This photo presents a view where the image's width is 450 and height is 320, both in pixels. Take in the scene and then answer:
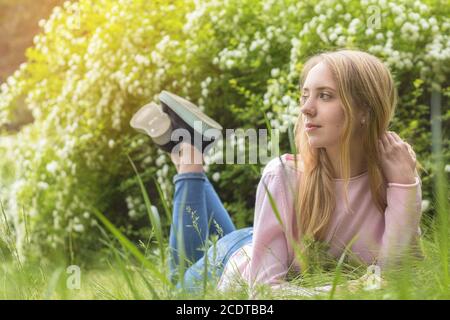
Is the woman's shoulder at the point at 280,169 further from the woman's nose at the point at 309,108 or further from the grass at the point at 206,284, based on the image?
the grass at the point at 206,284

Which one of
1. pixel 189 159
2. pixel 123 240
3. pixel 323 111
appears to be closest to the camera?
pixel 123 240

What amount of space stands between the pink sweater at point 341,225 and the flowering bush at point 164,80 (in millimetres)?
1805

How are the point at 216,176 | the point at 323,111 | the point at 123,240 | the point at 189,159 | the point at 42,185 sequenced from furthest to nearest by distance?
the point at 42,185, the point at 216,176, the point at 189,159, the point at 323,111, the point at 123,240

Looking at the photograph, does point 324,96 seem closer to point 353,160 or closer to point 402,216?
point 353,160

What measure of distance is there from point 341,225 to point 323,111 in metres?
0.34

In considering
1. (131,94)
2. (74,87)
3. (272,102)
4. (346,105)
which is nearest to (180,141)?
(272,102)

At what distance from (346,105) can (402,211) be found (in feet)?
1.06

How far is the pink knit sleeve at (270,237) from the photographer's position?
192 cm

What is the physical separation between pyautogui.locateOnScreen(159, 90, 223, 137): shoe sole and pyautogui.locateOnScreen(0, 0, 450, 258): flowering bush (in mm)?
914

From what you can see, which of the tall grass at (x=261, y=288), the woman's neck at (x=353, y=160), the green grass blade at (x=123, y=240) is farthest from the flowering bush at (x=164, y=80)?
the green grass blade at (x=123, y=240)

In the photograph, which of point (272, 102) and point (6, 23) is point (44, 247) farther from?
point (6, 23)

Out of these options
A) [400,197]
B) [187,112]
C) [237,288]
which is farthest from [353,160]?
[187,112]

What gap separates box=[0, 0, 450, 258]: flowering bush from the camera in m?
3.97

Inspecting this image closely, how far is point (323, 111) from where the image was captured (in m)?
1.94
